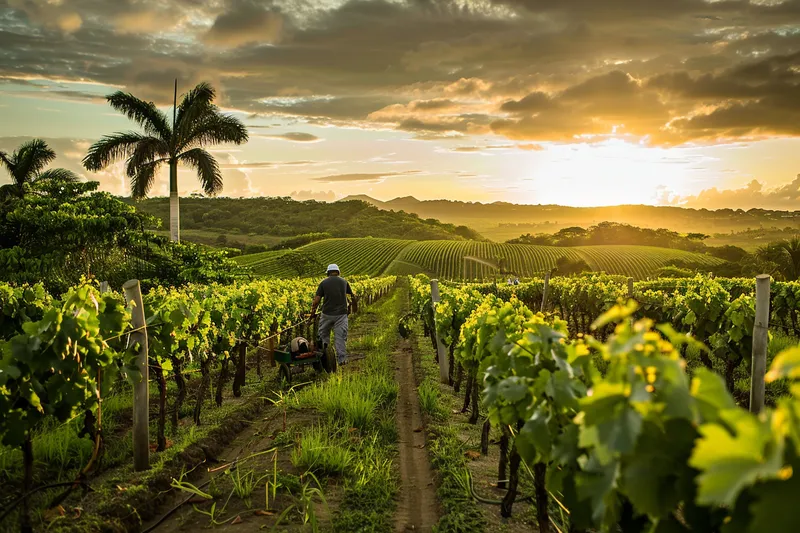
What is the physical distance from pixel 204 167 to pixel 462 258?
51.3 meters

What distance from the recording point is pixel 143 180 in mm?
28484

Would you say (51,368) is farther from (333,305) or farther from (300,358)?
(333,305)

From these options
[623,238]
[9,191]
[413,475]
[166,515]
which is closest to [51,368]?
[166,515]

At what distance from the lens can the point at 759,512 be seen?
60.6 inches

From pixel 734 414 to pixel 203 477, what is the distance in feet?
17.6

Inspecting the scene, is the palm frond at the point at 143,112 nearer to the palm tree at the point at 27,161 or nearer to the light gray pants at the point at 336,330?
the palm tree at the point at 27,161

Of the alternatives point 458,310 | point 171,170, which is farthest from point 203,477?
point 171,170

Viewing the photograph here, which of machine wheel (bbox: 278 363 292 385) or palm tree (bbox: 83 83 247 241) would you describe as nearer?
machine wheel (bbox: 278 363 292 385)

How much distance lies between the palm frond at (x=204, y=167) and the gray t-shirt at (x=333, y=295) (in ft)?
64.4

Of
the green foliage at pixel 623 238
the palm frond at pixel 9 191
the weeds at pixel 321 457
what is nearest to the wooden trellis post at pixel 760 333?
the weeds at pixel 321 457

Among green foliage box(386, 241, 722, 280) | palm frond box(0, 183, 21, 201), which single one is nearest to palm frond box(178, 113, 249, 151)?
palm frond box(0, 183, 21, 201)

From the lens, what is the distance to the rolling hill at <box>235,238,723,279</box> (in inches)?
2741

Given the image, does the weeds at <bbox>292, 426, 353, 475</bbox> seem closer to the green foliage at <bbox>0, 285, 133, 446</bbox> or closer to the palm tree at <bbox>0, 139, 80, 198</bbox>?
the green foliage at <bbox>0, 285, 133, 446</bbox>

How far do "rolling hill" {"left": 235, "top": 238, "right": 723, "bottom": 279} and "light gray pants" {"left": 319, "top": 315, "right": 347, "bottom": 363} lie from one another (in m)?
49.7
